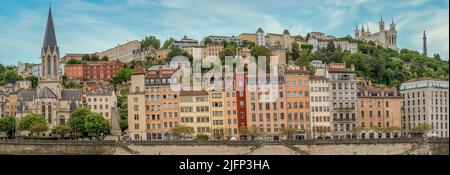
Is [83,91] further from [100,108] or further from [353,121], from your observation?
[353,121]

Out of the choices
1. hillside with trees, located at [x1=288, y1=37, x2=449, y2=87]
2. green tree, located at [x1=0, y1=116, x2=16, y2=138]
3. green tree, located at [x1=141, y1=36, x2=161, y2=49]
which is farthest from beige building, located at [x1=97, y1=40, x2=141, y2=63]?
green tree, located at [x1=0, y1=116, x2=16, y2=138]

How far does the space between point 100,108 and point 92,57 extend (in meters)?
31.5

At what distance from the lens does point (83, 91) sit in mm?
52156

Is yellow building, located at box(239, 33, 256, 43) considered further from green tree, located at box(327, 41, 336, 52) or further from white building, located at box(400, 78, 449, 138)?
white building, located at box(400, 78, 449, 138)

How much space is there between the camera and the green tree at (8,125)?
44.2 meters

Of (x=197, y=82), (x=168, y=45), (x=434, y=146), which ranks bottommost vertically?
(x=434, y=146)

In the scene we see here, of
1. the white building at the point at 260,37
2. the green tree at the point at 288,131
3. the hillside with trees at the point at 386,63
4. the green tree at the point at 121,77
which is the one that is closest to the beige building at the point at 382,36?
the hillside with trees at the point at 386,63

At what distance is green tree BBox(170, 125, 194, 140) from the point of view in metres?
38.3

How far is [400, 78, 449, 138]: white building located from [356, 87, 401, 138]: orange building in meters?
1.21

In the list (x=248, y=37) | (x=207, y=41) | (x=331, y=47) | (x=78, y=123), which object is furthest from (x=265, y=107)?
(x=248, y=37)
